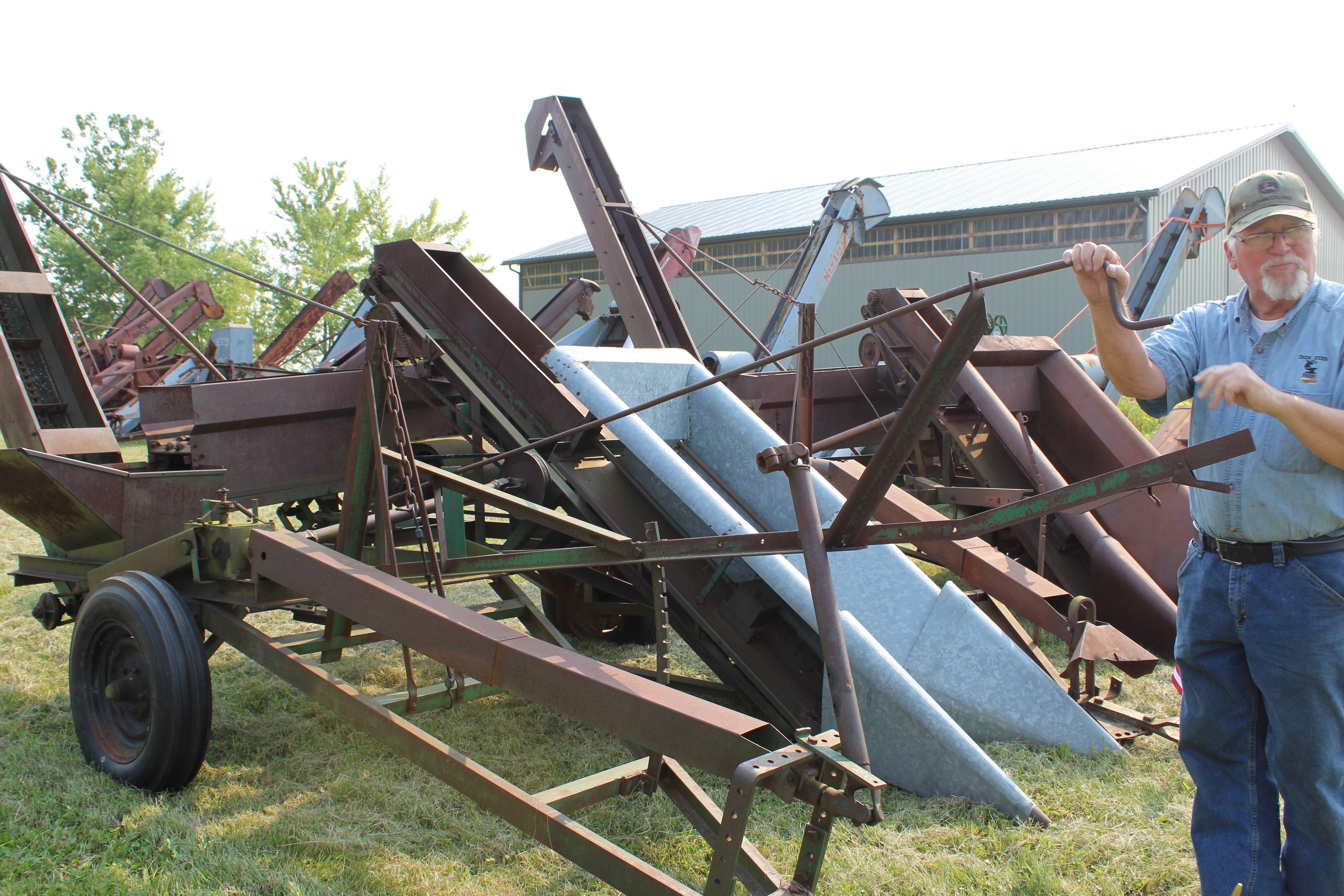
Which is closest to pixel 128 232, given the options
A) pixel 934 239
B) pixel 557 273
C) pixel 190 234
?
pixel 190 234

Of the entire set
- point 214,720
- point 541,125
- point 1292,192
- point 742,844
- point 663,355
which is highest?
point 541,125

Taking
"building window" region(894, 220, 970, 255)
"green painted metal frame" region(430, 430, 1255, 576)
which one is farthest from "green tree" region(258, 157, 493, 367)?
"green painted metal frame" region(430, 430, 1255, 576)

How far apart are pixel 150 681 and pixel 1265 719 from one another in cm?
369

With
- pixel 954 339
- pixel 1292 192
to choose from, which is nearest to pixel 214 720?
pixel 954 339

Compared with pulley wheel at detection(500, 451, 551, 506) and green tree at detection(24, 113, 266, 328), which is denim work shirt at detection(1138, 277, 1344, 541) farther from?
green tree at detection(24, 113, 266, 328)

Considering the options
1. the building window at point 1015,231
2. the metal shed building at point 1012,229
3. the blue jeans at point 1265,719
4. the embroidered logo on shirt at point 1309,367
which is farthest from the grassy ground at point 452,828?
the building window at point 1015,231

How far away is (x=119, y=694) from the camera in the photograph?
12.0 ft

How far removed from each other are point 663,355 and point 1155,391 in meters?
3.20

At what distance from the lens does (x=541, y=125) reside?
625 cm

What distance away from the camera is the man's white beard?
7.43 ft

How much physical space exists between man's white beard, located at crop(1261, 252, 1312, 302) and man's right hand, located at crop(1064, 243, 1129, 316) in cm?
38

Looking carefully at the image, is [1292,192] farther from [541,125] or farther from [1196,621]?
[541,125]

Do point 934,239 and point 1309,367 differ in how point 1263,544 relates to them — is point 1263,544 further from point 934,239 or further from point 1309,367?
point 934,239

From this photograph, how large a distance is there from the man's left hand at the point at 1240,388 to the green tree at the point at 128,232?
36707mm
